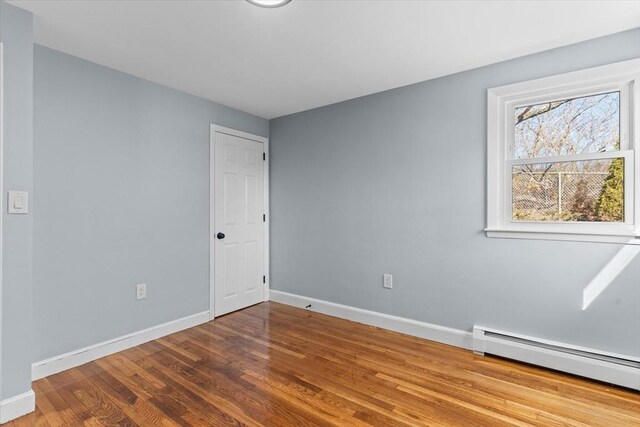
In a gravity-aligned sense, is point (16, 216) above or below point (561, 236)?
above

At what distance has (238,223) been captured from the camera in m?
3.87

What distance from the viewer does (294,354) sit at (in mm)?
2686

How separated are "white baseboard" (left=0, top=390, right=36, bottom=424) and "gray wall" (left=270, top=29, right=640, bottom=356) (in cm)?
255

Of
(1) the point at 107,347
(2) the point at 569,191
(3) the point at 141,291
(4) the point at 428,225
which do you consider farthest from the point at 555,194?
(1) the point at 107,347

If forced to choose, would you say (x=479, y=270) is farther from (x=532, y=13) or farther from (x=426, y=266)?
(x=532, y=13)

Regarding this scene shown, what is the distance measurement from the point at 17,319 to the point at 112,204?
3.56 feet

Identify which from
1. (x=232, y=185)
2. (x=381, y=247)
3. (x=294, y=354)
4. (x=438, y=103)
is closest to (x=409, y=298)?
(x=381, y=247)

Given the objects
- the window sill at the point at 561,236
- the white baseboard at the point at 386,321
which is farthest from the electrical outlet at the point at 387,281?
the window sill at the point at 561,236

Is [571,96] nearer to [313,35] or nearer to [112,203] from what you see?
[313,35]

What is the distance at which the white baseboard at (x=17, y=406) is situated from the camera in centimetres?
183

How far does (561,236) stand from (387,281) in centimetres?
152

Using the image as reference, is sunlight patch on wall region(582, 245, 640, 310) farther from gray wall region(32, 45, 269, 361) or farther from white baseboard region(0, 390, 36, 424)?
white baseboard region(0, 390, 36, 424)

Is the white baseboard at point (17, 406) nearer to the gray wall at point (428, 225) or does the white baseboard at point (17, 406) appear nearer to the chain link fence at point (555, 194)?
the gray wall at point (428, 225)

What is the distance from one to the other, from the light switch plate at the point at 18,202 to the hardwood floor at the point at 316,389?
4.03 ft
